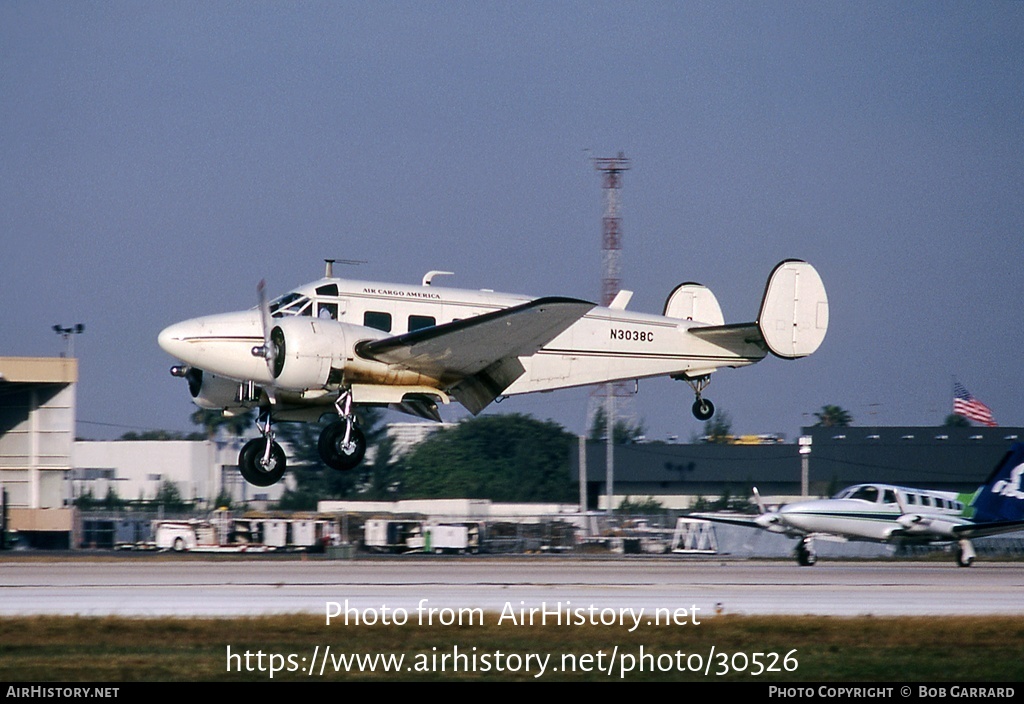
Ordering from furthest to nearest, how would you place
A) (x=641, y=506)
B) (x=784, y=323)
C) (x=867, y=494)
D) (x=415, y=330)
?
(x=641, y=506), (x=867, y=494), (x=784, y=323), (x=415, y=330)

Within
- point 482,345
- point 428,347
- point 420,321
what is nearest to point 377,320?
point 420,321

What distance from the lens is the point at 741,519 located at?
96.1 ft

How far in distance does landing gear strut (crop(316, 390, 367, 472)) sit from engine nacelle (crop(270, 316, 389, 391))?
0.77m

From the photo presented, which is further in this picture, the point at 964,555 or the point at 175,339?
the point at 964,555

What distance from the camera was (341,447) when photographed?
21109mm

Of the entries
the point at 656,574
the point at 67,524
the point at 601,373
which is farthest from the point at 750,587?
the point at 67,524

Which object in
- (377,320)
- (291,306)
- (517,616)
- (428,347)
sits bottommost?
(517,616)

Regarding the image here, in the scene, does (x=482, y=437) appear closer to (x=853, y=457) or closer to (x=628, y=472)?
(x=628, y=472)

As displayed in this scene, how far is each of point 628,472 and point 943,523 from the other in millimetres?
36426

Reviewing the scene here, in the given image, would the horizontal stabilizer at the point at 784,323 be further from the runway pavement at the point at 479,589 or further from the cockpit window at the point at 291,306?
the cockpit window at the point at 291,306

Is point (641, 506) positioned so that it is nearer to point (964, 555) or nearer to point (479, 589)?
point (964, 555)

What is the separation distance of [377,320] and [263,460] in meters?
3.43

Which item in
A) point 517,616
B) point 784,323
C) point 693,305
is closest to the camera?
point 517,616

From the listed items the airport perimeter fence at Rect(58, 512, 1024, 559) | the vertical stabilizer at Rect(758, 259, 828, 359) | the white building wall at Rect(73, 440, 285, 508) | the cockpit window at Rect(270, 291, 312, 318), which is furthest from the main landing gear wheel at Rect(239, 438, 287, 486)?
the white building wall at Rect(73, 440, 285, 508)
